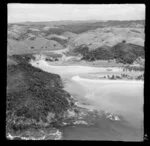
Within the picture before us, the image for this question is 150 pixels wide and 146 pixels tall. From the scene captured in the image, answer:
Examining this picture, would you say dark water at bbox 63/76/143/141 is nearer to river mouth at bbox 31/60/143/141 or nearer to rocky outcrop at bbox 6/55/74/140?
river mouth at bbox 31/60/143/141

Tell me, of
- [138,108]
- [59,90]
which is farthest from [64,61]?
[138,108]

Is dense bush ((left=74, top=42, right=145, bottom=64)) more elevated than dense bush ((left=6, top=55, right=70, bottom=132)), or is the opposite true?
dense bush ((left=74, top=42, right=145, bottom=64))

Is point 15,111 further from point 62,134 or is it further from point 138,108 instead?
point 138,108

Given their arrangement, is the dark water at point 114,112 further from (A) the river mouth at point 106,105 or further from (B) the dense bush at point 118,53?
(B) the dense bush at point 118,53

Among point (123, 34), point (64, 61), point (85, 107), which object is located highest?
point (123, 34)

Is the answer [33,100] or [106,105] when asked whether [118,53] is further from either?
[33,100]

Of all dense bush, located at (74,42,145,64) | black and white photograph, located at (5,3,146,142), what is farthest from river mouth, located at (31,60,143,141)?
dense bush, located at (74,42,145,64)

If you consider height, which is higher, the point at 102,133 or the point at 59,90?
the point at 59,90
